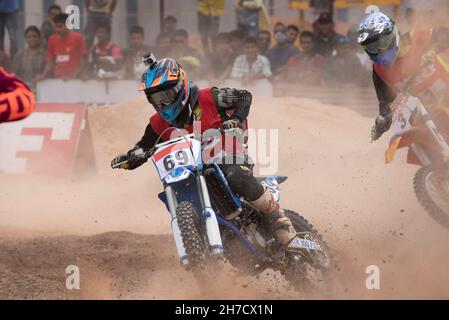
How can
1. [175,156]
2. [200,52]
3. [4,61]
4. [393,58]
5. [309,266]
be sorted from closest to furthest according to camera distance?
[175,156], [309,266], [393,58], [4,61], [200,52]

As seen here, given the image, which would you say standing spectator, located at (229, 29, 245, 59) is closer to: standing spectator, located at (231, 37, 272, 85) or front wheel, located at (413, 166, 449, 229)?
standing spectator, located at (231, 37, 272, 85)

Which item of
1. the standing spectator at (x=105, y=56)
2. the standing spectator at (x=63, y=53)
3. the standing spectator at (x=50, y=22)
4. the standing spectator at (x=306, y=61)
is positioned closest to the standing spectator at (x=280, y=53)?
the standing spectator at (x=306, y=61)

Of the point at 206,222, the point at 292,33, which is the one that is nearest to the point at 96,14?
the point at 292,33

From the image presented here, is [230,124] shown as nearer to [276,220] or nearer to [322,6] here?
[276,220]

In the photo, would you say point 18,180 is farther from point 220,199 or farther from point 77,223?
point 220,199

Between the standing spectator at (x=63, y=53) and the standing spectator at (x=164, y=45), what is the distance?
1.34 meters

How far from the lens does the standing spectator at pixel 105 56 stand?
15.6m

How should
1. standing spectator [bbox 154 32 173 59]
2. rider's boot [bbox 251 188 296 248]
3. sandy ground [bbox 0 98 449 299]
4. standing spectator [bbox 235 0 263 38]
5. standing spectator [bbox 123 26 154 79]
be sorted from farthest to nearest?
standing spectator [bbox 235 0 263 38] → standing spectator [bbox 154 32 173 59] → standing spectator [bbox 123 26 154 79] → sandy ground [bbox 0 98 449 299] → rider's boot [bbox 251 188 296 248]

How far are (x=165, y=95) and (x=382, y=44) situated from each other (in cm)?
271

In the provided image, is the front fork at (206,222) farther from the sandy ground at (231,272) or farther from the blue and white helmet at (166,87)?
the blue and white helmet at (166,87)

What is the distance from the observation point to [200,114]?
24.3 ft

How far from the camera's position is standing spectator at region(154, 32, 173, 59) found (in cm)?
1579

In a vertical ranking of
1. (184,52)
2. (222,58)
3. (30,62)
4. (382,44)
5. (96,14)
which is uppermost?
(382,44)

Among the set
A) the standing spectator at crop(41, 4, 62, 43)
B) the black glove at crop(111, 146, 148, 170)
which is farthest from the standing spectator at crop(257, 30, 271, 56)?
the black glove at crop(111, 146, 148, 170)
